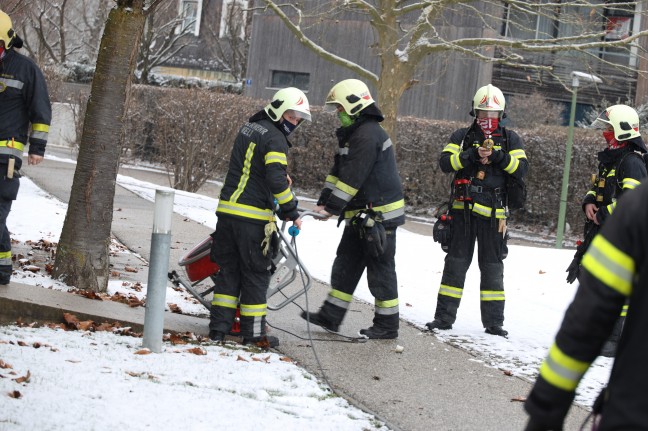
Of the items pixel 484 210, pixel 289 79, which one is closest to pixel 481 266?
pixel 484 210

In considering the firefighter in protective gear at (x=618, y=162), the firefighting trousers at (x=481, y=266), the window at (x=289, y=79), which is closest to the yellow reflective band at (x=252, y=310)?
the firefighting trousers at (x=481, y=266)

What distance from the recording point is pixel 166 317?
303 inches

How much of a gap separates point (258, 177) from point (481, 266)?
7.53 ft

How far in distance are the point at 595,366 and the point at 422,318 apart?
1.84m

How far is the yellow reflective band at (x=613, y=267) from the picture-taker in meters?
2.73

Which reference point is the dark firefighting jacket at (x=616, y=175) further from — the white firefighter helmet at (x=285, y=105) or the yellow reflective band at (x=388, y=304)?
the white firefighter helmet at (x=285, y=105)

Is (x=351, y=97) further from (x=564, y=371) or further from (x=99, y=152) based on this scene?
(x=564, y=371)

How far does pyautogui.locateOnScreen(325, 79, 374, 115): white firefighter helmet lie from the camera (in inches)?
302

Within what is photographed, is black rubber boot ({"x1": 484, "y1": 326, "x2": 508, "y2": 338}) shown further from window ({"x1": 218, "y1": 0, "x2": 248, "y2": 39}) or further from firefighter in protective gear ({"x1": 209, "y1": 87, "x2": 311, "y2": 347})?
window ({"x1": 218, "y1": 0, "x2": 248, "y2": 39})

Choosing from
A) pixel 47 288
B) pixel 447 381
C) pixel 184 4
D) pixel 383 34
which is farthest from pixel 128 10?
pixel 184 4

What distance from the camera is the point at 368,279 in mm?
7965

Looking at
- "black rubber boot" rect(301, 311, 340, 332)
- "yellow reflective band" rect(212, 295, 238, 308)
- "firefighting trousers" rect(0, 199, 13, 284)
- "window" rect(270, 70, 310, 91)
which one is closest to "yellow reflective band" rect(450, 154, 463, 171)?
"black rubber boot" rect(301, 311, 340, 332)

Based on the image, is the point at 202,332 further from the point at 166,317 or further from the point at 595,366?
the point at 595,366

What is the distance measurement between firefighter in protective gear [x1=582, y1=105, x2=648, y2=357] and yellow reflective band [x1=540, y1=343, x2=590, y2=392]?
5254 mm
